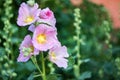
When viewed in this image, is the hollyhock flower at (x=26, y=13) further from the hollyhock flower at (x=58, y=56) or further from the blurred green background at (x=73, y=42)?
the blurred green background at (x=73, y=42)

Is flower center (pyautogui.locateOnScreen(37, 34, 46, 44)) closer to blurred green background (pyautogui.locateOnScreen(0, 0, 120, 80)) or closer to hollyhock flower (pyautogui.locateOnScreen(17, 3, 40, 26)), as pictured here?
hollyhock flower (pyautogui.locateOnScreen(17, 3, 40, 26))

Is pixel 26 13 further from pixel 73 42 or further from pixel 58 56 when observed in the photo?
pixel 73 42

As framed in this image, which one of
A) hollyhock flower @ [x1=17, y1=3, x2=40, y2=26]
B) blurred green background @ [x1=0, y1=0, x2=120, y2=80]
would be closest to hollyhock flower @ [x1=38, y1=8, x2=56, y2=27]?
hollyhock flower @ [x1=17, y1=3, x2=40, y2=26]

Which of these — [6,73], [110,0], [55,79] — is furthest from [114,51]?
[110,0]

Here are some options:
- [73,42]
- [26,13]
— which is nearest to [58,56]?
[26,13]

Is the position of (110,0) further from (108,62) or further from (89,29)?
(108,62)

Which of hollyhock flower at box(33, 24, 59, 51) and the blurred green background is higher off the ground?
the blurred green background

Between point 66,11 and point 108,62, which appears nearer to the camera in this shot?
point 108,62
